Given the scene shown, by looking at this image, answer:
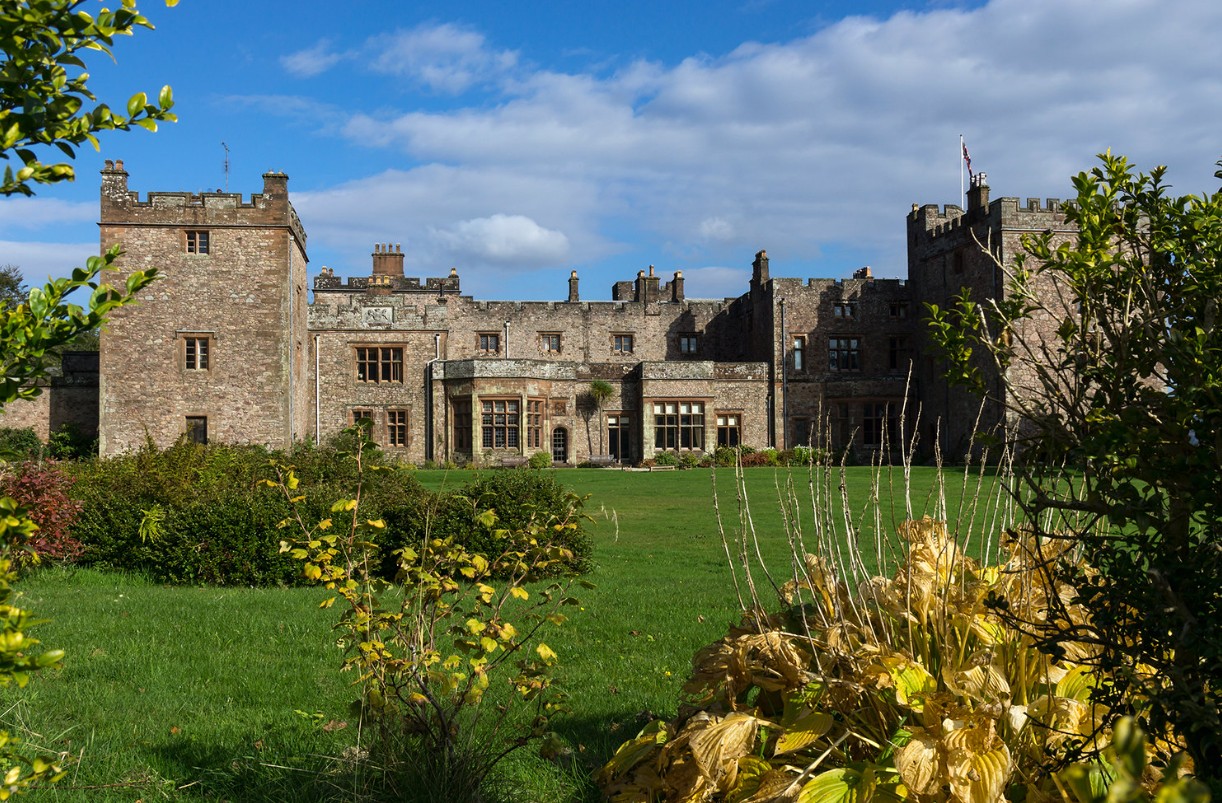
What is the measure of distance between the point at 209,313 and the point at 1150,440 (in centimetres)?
3080

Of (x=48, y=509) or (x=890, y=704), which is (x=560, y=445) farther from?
(x=890, y=704)

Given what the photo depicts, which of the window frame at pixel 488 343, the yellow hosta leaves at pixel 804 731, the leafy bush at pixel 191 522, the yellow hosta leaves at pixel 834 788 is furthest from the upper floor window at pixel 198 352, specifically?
the yellow hosta leaves at pixel 834 788

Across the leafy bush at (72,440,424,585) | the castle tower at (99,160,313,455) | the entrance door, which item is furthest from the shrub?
the entrance door

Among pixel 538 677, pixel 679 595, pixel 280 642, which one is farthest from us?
pixel 679 595

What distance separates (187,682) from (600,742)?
9.24ft

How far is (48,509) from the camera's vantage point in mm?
10188

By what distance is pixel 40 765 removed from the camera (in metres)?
2.06

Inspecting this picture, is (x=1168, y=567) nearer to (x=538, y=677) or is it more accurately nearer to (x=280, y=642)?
(x=538, y=677)

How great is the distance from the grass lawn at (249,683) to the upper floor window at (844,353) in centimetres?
2756

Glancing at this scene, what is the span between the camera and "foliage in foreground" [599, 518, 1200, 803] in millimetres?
3141

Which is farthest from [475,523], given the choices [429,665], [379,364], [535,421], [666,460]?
[379,364]

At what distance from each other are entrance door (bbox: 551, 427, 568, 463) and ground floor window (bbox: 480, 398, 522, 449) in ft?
7.38

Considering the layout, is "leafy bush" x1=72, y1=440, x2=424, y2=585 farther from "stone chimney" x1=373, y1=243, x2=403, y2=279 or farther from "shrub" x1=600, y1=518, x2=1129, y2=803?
"stone chimney" x1=373, y1=243, x2=403, y2=279

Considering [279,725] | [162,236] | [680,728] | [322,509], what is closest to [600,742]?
[680,728]
